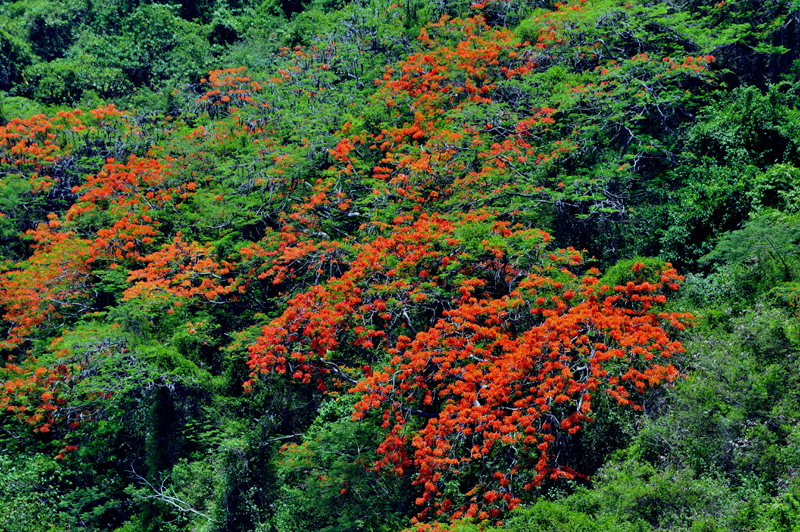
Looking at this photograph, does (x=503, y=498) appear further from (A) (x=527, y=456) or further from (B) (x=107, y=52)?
(B) (x=107, y=52)

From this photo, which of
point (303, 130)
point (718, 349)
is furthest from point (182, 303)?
point (718, 349)

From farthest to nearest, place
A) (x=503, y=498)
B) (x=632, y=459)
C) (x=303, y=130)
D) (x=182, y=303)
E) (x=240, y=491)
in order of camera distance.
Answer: (x=303, y=130) < (x=182, y=303) < (x=240, y=491) < (x=503, y=498) < (x=632, y=459)

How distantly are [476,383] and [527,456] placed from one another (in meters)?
1.45

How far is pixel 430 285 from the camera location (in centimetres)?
1281

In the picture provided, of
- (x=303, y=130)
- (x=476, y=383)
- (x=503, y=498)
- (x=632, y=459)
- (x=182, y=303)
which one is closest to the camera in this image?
(x=632, y=459)

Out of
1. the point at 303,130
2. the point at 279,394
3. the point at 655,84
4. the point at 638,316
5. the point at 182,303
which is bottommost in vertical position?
the point at 279,394

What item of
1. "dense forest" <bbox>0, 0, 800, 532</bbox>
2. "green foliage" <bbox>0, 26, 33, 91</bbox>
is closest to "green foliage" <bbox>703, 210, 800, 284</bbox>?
"dense forest" <bbox>0, 0, 800, 532</bbox>

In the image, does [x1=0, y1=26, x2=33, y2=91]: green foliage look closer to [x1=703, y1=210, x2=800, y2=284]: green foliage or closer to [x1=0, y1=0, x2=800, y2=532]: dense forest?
[x1=0, y1=0, x2=800, y2=532]: dense forest

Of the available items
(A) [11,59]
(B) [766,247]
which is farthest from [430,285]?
(A) [11,59]

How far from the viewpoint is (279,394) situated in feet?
47.1

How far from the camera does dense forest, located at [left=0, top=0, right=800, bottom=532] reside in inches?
386

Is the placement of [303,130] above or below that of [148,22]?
below

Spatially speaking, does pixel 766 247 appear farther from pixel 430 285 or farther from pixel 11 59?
pixel 11 59

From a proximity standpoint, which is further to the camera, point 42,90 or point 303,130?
point 42,90
